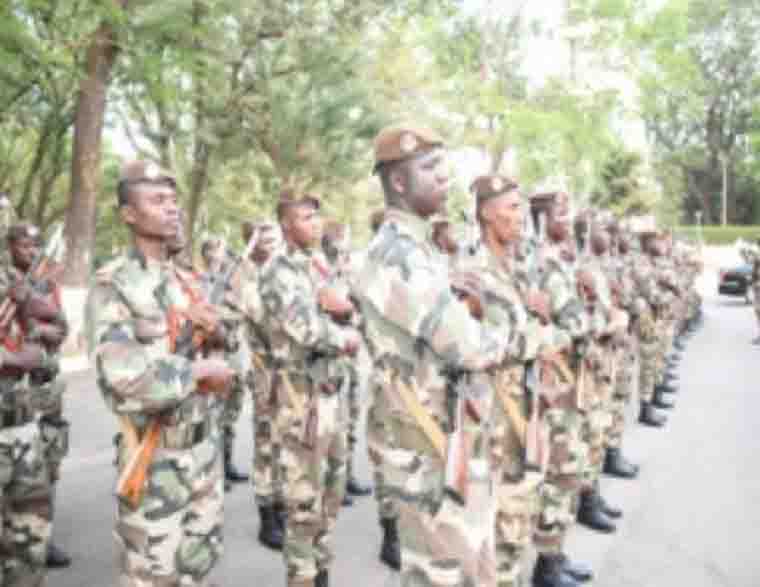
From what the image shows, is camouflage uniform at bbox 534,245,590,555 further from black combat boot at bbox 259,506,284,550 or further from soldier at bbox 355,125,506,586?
black combat boot at bbox 259,506,284,550

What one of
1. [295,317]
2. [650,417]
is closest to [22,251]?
[295,317]

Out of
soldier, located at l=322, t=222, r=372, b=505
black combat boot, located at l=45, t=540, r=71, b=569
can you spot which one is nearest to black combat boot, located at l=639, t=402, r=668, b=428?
soldier, located at l=322, t=222, r=372, b=505

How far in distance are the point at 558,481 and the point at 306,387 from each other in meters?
1.54

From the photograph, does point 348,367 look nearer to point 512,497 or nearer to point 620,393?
point 512,497

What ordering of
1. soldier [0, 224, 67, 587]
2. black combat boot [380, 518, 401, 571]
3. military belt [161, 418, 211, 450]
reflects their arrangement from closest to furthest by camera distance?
military belt [161, 418, 211, 450], soldier [0, 224, 67, 587], black combat boot [380, 518, 401, 571]

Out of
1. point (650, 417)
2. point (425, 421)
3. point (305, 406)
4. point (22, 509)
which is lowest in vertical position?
point (650, 417)

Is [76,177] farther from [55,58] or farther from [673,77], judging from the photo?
[673,77]

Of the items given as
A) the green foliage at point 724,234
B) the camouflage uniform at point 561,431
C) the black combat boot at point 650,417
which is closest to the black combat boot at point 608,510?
the camouflage uniform at point 561,431

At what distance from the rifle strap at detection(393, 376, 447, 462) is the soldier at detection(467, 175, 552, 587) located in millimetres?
771

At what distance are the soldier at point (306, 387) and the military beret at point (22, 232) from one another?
1.59 metres

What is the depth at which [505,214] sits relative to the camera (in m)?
3.72

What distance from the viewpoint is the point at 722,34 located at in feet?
184

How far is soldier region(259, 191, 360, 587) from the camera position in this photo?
4156mm

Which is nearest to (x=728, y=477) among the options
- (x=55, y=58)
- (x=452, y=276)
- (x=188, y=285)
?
(x=452, y=276)
